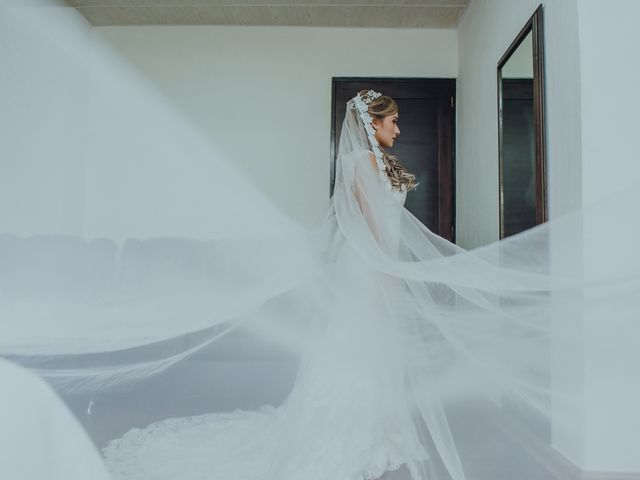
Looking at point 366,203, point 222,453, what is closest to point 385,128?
point 366,203

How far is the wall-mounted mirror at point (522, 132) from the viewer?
2.41 meters

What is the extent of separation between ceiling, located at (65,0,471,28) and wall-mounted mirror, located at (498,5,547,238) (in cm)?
114

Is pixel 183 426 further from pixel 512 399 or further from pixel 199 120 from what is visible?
pixel 199 120

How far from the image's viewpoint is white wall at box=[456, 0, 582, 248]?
2.11 m

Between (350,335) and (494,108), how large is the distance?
1851 millimetres

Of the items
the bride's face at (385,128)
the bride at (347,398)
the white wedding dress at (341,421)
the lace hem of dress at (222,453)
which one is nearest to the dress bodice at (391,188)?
the bride at (347,398)

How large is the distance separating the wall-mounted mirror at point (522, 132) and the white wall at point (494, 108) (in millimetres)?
55

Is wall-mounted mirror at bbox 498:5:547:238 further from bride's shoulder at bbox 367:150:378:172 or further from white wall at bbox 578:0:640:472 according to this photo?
bride's shoulder at bbox 367:150:378:172

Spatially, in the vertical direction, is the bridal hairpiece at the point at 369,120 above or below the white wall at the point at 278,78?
below

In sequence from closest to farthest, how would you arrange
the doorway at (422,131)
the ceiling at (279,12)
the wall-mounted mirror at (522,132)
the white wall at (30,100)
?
the white wall at (30,100) → the wall-mounted mirror at (522,132) → the ceiling at (279,12) → the doorway at (422,131)

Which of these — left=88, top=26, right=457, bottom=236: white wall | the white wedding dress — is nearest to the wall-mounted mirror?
the white wedding dress

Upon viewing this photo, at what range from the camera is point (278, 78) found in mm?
4309

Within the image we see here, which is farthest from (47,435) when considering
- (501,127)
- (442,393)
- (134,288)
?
(501,127)

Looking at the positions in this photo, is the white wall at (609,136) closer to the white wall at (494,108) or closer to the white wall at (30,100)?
the white wall at (494,108)
